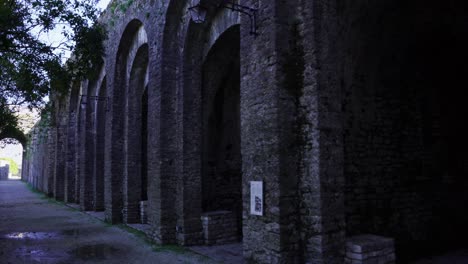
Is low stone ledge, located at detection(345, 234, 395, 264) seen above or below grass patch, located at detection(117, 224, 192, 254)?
above

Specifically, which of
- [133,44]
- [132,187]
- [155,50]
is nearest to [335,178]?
[155,50]

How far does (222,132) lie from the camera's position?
1045cm

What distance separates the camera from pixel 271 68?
596cm

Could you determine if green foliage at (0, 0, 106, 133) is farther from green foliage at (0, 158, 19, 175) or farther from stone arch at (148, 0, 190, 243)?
green foliage at (0, 158, 19, 175)

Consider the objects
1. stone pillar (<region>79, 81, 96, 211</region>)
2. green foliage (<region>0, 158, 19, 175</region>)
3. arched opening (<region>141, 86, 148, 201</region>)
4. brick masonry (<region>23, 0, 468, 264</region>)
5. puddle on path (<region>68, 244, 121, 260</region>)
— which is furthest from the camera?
green foliage (<region>0, 158, 19, 175</region>)

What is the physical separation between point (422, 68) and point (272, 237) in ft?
15.2

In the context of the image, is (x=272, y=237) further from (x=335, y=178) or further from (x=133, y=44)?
(x=133, y=44)

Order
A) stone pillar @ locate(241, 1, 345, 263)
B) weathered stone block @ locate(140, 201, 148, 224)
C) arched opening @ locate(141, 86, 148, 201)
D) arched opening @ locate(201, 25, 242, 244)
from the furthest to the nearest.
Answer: arched opening @ locate(141, 86, 148, 201)
weathered stone block @ locate(140, 201, 148, 224)
arched opening @ locate(201, 25, 242, 244)
stone pillar @ locate(241, 1, 345, 263)

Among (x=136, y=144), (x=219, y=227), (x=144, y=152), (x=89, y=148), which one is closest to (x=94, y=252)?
(x=219, y=227)

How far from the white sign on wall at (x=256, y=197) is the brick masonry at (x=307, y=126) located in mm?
114

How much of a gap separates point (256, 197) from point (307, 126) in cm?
137

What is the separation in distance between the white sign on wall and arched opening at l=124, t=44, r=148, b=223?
6186 millimetres

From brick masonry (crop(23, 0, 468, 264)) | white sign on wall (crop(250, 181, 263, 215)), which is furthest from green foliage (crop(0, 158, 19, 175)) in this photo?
white sign on wall (crop(250, 181, 263, 215))

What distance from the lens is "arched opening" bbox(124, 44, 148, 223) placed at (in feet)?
39.3
